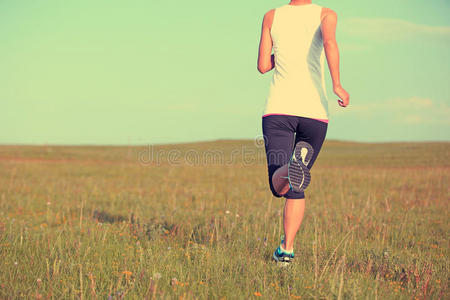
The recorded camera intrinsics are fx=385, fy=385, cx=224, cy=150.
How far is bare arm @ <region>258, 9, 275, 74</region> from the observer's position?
4.04 m

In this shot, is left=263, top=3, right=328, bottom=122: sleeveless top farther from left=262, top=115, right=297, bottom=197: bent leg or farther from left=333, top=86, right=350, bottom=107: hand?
left=333, top=86, right=350, bottom=107: hand

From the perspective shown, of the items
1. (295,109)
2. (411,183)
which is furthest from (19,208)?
(411,183)

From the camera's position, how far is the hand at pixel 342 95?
368 centimetres

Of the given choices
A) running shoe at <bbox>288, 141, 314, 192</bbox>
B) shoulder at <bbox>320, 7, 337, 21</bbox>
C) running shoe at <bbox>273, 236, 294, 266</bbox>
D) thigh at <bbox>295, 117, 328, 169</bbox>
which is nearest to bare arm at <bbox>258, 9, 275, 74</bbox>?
shoulder at <bbox>320, 7, 337, 21</bbox>

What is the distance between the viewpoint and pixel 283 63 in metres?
3.90

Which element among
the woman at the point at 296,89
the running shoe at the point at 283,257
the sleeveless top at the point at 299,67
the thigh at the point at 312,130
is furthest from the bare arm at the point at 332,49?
the running shoe at the point at 283,257

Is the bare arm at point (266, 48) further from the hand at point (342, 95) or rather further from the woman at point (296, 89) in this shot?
the hand at point (342, 95)

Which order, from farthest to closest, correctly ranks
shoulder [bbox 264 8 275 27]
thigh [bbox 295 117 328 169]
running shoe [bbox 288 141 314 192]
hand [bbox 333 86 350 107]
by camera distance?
1. shoulder [bbox 264 8 275 27]
2. thigh [bbox 295 117 328 169]
3. hand [bbox 333 86 350 107]
4. running shoe [bbox 288 141 314 192]

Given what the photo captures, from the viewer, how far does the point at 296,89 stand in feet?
12.4

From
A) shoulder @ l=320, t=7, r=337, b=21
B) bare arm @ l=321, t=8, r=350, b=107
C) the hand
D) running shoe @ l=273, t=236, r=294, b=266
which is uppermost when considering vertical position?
shoulder @ l=320, t=7, r=337, b=21

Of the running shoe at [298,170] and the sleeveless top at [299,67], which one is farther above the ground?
the sleeveless top at [299,67]

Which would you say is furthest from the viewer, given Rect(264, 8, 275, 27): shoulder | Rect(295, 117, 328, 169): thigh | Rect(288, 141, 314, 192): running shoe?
Rect(264, 8, 275, 27): shoulder

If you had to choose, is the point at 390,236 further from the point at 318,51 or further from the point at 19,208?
the point at 19,208

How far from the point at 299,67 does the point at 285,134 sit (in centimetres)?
68
